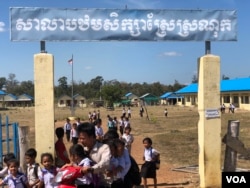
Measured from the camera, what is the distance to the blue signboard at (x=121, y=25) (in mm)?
8492

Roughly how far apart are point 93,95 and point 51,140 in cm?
11374

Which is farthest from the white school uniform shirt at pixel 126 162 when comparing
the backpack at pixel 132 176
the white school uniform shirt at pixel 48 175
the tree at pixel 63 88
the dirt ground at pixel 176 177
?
the tree at pixel 63 88

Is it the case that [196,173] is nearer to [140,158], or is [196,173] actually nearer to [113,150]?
[140,158]

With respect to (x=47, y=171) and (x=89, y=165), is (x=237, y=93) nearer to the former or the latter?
(x=47, y=171)

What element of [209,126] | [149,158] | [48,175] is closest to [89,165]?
[48,175]

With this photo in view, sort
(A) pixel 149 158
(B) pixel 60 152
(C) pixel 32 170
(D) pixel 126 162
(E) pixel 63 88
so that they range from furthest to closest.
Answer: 1. (E) pixel 63 88
2. (A) pixel 149 158
3. (B) pixel 60 152
4. (C) pixel 32 170
5. (D) pixel 126 162

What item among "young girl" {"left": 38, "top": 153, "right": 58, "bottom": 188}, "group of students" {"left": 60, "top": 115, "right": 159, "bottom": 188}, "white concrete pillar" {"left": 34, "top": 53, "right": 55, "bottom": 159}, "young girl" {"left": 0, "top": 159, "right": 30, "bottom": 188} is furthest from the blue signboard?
"group of students" {"left": 60, "top": 115, "right": 159, "bottom": 188}

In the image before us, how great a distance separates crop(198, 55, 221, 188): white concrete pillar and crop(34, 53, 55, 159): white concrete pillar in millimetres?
3321

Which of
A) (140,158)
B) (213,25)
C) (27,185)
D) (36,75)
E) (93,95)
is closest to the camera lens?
(27,185)

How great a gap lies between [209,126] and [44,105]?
144 inches

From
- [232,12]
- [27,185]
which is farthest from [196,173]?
[27,185]

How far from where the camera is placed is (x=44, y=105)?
8383mm

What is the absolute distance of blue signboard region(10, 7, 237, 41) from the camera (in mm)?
8492

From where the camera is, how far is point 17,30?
8422 millimetres
